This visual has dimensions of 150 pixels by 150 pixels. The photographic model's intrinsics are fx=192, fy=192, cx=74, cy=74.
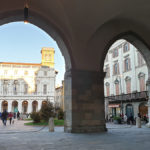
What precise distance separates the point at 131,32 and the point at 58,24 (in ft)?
14.2

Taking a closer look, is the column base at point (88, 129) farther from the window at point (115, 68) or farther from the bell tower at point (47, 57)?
the bell tower at point (47, 57)

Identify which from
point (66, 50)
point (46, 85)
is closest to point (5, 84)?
point (46, 85)

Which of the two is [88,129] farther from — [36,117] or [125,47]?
[125,47]

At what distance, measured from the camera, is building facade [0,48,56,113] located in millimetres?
49625

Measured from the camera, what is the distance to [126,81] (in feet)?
85.2

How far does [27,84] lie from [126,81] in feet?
105

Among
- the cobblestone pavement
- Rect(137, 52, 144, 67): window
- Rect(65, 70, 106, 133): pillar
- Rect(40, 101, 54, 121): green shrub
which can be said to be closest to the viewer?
the cobblestone pavement

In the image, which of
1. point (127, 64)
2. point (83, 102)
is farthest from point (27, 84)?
point (83, 102)

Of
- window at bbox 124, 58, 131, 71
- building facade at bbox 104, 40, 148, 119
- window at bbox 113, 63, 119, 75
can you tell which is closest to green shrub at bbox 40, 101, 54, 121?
building facade at bbox 104, 40, 148, 119

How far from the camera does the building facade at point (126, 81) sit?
2320 cm

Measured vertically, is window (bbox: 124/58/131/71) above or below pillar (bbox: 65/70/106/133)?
above

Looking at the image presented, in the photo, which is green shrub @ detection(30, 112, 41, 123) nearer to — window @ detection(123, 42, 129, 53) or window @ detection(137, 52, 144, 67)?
window @ detection(137, 52, 144, 67)

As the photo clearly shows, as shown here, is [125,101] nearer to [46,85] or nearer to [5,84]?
[46,85]

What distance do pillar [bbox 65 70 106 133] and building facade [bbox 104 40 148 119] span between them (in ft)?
43.3
